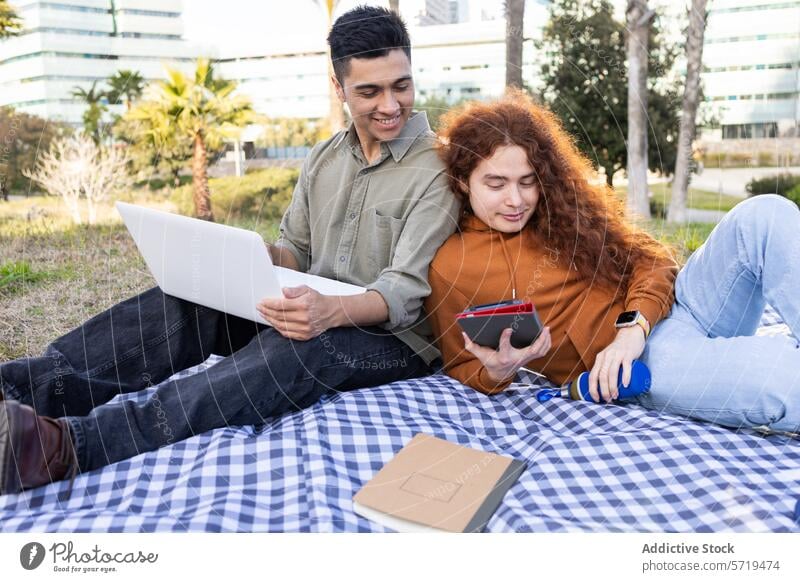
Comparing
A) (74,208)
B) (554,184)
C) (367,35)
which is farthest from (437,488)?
(74,208)

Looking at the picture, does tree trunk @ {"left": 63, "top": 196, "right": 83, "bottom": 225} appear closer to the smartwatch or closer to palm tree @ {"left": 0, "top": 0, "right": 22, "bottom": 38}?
palm tree @ {"left": 0, "top": 0, "right": 22, "bottom": 38}

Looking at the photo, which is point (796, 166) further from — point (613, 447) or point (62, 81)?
point (62, 81)

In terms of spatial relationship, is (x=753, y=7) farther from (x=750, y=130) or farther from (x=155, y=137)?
(x=155, y=137)

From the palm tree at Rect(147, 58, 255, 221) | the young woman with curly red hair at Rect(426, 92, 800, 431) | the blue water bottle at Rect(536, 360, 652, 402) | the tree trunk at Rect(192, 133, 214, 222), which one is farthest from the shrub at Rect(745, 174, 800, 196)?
the tree trunk at Rect(192, 133, 214, 222)

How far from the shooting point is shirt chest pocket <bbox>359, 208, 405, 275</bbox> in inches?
69.6

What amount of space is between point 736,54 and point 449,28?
89cm

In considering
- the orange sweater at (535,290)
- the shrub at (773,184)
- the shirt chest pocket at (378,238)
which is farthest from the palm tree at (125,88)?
the shrub at (773,184)

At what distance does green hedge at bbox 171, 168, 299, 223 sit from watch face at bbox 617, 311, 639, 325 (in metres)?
1.03

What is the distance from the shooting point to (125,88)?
2.41 meters

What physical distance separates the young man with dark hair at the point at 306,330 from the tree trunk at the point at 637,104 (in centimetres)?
63

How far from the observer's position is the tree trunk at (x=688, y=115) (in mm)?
2121

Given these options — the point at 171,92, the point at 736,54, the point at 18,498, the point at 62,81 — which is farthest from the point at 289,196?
the point at 736,54

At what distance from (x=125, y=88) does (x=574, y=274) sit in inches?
59.9
